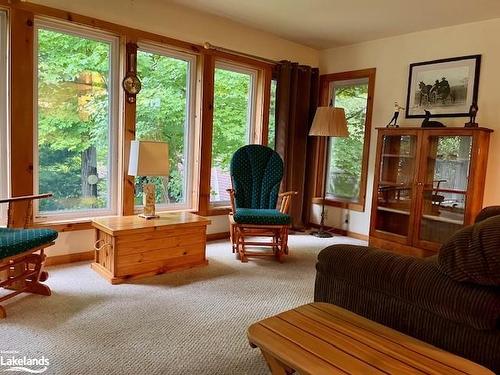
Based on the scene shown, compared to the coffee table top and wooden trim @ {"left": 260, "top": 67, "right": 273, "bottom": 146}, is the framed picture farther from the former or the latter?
the coffee table top

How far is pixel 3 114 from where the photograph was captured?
2.97 metres

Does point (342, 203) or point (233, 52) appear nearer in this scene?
point (233, 52)

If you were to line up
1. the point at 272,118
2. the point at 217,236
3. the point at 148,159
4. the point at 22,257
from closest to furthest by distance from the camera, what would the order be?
the point at 22,257 < the point at 148,159 < the point at 217,236 < the point at 272,118

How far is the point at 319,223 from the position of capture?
519 centimetres

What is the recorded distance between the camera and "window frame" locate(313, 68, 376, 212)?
4.65 meters

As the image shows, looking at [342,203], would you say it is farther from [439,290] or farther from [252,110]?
[439,290]

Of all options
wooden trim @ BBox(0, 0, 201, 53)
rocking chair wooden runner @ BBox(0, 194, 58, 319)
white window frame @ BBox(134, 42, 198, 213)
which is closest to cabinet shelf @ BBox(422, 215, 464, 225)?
white window frame @ BBox(134, 42, 198, 213)

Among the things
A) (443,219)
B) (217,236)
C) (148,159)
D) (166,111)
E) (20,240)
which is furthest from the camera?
(217,236)

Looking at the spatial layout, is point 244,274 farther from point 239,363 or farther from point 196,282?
point 239,363

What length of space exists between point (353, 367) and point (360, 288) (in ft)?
1.89

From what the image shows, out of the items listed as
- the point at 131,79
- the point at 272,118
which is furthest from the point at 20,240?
the point at 272,118

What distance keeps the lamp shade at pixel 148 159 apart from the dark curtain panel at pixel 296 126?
72.1 inches

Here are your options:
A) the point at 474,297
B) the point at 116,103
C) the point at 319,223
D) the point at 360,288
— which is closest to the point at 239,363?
the point at 360,288

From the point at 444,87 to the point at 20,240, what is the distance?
13.2 feet
